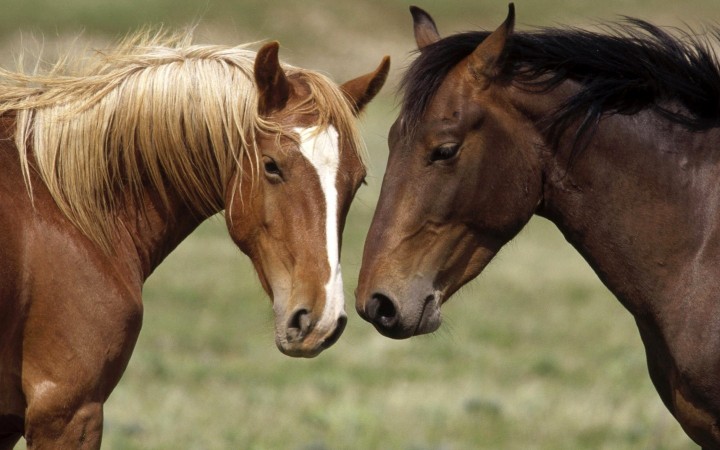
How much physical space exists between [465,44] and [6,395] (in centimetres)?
220

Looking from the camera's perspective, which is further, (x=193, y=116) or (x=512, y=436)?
(x=512, y=436)

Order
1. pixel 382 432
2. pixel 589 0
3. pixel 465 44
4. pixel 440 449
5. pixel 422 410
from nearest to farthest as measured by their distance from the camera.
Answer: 1. pixel 465 44
2. pixel 440 449
3. pixel 382 432
4. pixel 422 410
5. pixel 589 0

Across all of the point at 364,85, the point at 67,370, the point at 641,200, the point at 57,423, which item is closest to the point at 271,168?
the point at 364,85

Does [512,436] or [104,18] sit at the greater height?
[512,436]

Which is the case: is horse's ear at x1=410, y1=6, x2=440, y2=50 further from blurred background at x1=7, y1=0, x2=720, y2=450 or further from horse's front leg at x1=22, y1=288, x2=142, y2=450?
horse's front leg at x1=22, y1=288, x2=142, y2=450

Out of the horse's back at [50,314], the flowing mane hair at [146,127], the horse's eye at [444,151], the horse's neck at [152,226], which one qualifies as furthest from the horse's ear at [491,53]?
the horse's back at [50,314]

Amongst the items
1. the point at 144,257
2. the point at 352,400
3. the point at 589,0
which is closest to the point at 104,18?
the point at 589,0

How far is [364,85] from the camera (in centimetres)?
467

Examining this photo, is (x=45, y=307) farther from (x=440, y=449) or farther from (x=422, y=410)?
(x=422, y=410)

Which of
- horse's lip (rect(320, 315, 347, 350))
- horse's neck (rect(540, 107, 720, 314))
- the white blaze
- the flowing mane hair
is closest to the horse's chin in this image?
horse's lip (rect(320, 315, 347, 350))

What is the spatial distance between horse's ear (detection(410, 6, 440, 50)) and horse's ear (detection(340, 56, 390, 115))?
6.6 inches

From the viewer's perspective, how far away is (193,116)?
14.5ft

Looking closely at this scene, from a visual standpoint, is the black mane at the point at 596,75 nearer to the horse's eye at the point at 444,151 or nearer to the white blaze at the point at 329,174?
the horse's eye at the point at 444,151

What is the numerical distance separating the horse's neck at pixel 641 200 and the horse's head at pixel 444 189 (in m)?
0.19
